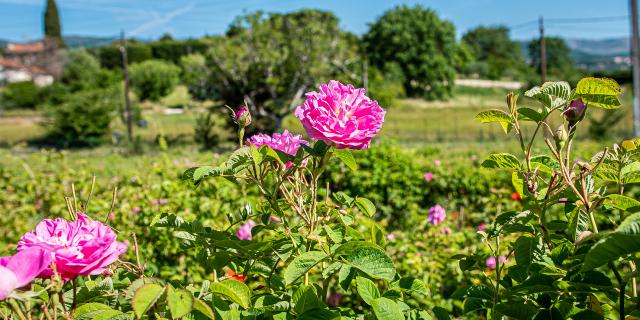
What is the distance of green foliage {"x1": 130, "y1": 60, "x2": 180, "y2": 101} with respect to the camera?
35.6 meters

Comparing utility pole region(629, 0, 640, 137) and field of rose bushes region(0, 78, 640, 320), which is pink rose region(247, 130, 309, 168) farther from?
utility pole region(629, 0, 640, 137)

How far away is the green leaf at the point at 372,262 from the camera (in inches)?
30.1

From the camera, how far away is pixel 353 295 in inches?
→ 80.5

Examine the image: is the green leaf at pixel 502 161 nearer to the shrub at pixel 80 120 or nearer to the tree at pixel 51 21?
the shrub at pixel 80 120

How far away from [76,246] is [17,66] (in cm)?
5371

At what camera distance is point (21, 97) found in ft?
116

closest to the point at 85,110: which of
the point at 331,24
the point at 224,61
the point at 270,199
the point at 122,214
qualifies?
the point at 224,61

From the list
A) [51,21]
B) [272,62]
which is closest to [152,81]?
[51,21]

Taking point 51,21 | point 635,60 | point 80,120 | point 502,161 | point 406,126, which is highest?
point 51,21

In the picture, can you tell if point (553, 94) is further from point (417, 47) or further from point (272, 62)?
point (417, 47)

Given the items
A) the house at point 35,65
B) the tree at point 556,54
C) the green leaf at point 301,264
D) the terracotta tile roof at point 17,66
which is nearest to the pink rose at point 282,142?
the green leaf at point 301,264

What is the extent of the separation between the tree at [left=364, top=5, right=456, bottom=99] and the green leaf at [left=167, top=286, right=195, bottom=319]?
4061cm

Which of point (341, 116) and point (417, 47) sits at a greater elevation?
point (417, 47)

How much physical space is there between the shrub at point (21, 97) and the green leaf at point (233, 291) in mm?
38443
